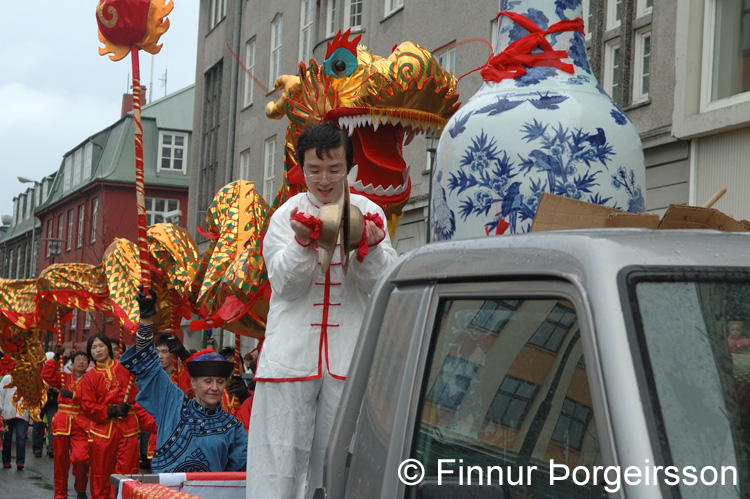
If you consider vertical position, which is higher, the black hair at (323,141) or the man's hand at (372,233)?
the black hair at (323,141)

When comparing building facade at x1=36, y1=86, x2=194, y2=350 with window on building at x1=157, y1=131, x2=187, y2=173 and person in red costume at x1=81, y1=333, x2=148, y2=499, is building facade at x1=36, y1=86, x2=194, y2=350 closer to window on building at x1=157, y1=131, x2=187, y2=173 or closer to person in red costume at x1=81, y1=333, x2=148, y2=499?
window on building at x1=157, y1=131, x2=187, y2=173

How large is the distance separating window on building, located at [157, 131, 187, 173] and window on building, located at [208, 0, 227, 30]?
663 inches

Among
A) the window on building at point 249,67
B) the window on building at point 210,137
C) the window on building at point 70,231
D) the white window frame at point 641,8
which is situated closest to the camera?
the white window frame at point 641,8

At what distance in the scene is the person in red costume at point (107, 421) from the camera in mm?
11664

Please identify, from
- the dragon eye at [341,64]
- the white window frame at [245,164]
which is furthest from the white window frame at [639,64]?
the white window frame at [245,164]

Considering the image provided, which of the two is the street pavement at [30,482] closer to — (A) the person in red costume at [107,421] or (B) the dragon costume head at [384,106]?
(A) the person in red costume at [107,421]

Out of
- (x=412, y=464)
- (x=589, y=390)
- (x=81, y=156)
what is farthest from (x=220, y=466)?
(x=81, y=156)

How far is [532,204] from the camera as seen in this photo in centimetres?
330

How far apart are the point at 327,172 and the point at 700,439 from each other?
2.14 meters

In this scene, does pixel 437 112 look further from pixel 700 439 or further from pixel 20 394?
pixel 20 394

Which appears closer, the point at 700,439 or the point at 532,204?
the point at 700,439

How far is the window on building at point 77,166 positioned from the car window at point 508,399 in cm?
5633

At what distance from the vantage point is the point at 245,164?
98.6ft

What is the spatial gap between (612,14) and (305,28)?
41.0 ft
